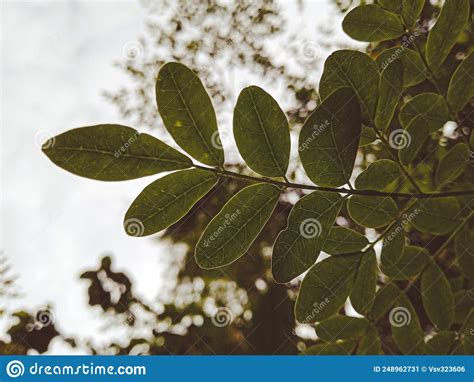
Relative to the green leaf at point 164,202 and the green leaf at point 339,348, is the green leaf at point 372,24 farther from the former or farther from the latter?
the green leaf at point 339,348

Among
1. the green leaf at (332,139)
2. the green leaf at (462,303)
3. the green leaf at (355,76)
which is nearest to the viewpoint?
the green leaf at (332,139)

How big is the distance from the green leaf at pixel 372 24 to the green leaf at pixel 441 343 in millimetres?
569

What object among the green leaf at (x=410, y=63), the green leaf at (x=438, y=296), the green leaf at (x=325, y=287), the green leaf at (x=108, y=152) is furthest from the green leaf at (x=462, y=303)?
the green leaf at (x=108, y=152)

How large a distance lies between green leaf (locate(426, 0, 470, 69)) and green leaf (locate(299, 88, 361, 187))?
0.32 meters

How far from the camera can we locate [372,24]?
901 mm

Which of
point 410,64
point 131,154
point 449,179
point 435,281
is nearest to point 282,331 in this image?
point 435,281

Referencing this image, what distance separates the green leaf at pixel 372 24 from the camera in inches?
35.0

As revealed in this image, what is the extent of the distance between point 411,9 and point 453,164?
0.28 meters

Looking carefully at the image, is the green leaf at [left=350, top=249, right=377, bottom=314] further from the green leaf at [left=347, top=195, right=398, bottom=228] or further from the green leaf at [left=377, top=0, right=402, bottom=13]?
the green leaf at [left=377, top=0, right=402, bottom=13]

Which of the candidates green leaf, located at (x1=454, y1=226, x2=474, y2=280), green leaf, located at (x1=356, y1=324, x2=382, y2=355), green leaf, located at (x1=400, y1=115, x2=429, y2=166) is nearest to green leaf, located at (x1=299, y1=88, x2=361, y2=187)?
green leaf, located at (x1=400, y1=115, x2=429, y2=166)

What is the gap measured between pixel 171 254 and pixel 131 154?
1425 mm

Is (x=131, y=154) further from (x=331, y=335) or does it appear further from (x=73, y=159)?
(x=331, y=335)

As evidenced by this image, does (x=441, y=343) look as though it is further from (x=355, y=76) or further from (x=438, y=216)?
(x=355, y=76)

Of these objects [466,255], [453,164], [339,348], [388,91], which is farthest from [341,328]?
[388,91]
